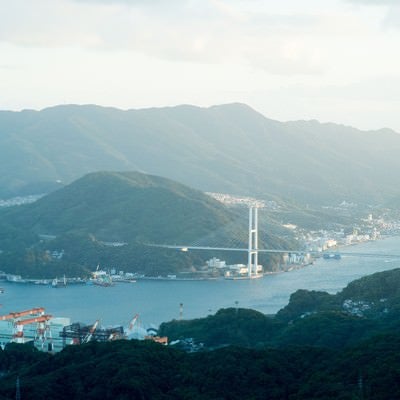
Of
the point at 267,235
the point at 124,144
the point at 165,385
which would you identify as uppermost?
the point at 124,144

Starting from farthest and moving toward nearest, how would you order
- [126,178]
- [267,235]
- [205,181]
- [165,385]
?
[205,181] < [126,178] < [267,235] < [165,385]

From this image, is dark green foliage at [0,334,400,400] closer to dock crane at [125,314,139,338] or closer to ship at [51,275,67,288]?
dock crane at [125,314,139,338]

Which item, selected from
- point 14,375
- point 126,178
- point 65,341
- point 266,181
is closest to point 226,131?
point 266,181

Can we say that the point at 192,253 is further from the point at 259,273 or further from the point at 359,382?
the point at 359,382

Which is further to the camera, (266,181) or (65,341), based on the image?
(266,181)

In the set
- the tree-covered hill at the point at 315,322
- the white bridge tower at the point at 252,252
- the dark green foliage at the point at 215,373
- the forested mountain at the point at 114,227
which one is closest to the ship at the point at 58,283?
the forested mountain at the point at 114,227

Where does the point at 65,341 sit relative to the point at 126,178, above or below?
below
